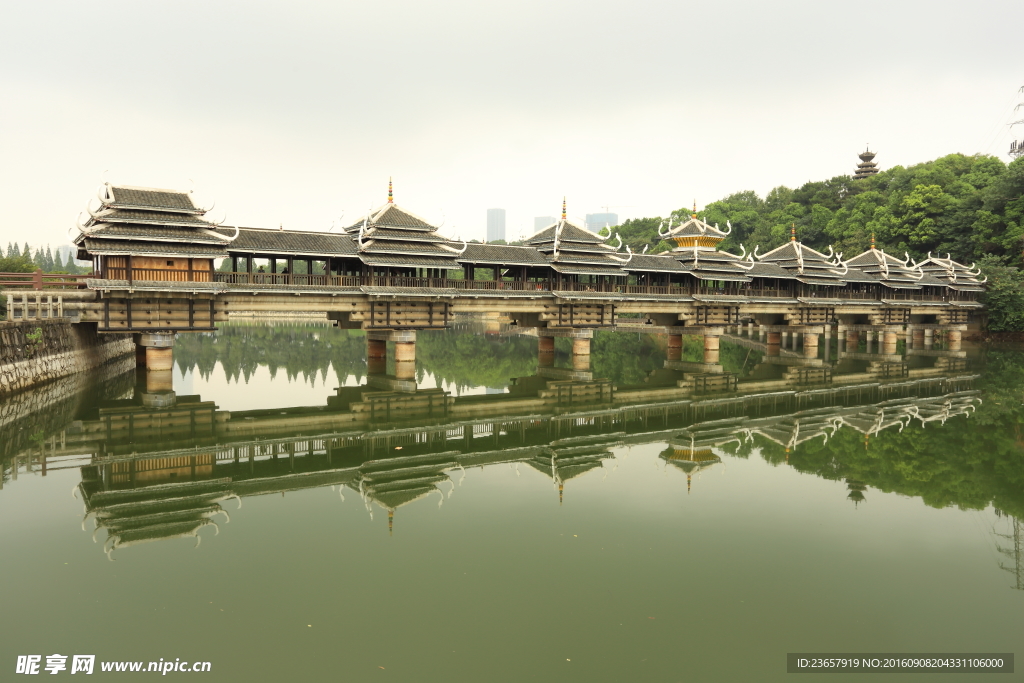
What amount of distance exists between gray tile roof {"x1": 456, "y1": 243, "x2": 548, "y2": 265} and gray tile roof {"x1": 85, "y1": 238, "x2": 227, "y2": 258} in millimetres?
11649

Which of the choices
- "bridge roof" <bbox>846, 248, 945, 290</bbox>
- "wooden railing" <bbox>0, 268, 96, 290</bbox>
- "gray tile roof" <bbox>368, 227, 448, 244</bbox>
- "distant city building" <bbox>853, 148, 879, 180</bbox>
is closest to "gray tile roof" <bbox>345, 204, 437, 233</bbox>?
"gray tile roof" <bbox>368, 227, 448, 244</bbox>

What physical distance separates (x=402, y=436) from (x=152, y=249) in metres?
13.7

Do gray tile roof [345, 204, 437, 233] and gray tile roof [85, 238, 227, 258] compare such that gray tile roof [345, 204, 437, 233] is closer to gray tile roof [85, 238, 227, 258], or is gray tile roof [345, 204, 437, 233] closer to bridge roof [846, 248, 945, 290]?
gray tile roof [85, 238, 227, 258]

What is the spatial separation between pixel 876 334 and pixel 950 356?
13.1 m

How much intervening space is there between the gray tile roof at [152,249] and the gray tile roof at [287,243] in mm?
918

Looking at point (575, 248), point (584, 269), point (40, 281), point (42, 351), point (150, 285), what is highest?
point (575, 248)

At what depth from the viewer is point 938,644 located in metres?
8.10

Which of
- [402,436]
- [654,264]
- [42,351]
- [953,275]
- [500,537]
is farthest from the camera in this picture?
[953,275]

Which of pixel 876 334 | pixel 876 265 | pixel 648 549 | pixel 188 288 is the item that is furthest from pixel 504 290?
pixel 876 334

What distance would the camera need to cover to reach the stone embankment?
23.1 metres

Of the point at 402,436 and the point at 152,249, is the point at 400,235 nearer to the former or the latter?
the point at 152,249

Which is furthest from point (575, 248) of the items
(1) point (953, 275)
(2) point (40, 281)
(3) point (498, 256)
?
(1) point (953, 275)

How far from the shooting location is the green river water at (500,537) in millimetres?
7941

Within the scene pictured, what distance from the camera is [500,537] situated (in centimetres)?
1151
